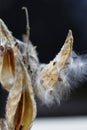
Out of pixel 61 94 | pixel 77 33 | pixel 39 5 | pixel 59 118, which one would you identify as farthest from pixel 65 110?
pixel 61 94

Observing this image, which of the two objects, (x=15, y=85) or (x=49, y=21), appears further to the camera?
(x=49, y=21)

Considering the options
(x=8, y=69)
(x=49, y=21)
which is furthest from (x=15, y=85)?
(x=49, y=21)

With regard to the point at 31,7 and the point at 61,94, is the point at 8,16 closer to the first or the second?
the point at 31,7

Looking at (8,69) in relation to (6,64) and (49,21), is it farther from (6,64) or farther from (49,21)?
(49,21)

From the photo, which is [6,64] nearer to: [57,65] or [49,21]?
[57,65]

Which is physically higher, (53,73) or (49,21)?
(49,21)

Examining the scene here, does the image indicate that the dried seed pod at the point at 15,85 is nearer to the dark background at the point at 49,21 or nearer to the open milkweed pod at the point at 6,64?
the open milkweed pod at the point at 6,64

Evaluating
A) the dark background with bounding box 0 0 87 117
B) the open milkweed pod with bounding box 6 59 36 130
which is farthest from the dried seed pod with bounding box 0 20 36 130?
the dark background with bounding box 0 0 87 117

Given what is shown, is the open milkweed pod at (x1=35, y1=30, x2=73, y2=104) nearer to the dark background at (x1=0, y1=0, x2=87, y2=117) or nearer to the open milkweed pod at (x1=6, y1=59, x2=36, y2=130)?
the open milkweed pod at (x1=6, y1=59, x2=36, y2=130)
